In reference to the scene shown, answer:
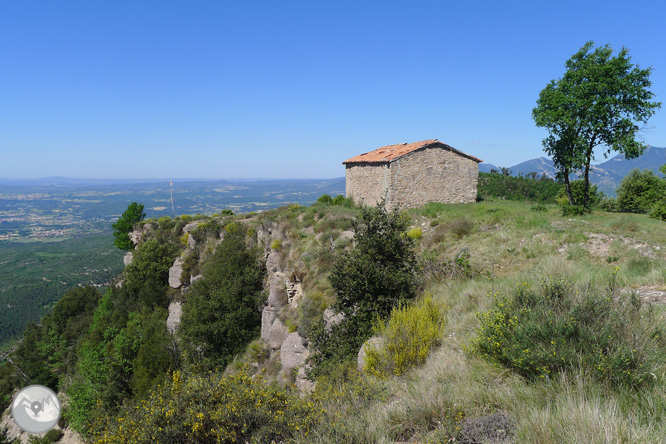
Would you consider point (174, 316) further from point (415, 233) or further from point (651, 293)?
point (651, 293)

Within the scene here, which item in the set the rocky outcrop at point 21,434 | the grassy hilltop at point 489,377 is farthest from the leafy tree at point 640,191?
the rocky outcrop at point 21,434

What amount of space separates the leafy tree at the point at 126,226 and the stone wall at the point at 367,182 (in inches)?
909

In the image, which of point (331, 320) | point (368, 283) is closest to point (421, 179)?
point (331, 320)

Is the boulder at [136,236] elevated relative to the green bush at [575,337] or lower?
lower

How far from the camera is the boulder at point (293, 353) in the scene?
11.8 metres

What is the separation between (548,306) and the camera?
5059 mm

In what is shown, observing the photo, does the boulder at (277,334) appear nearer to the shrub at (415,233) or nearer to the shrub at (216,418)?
the shrub at (415,233)

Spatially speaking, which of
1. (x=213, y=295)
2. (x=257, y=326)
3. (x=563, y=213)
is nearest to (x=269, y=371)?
(x=257, y=326)

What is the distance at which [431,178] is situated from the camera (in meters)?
21.6

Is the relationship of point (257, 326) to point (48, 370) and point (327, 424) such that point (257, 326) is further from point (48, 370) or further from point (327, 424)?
point (48, 370)

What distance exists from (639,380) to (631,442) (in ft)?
4.11

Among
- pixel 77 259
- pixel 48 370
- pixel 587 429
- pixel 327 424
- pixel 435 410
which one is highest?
pixel 587 429

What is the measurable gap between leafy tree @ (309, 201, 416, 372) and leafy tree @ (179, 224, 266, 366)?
31.3 ft

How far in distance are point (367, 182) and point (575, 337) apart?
19099 millimetres
